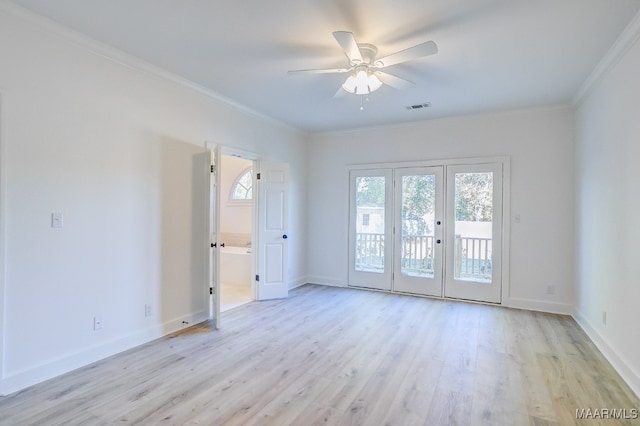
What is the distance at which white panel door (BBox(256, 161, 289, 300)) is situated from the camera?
5055 millimetres

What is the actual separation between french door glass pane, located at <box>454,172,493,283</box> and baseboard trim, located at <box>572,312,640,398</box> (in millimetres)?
1305

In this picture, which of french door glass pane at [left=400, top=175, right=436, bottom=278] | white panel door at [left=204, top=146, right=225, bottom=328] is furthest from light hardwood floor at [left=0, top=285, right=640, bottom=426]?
french door glass pane at [left=400, top=175, right=436, bottom=278]

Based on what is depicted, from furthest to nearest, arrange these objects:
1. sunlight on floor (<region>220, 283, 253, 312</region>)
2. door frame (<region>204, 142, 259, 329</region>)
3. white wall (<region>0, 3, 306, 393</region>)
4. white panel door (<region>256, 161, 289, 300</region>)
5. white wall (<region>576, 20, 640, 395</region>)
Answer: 1. white panel door (<region>256, 161, 289, 300</region>)
2. sunlight on floor (<region>220, 283, 253, 312</region>)
3. door frame (<region>204, 142, 259, 329</region>)
4. white wall (<region>576, 20, 640, 395</region>)
5. white wall (<region>0, 3, 306, 393</region>)

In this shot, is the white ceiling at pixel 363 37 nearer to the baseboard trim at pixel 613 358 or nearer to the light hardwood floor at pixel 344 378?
the baseboard trim at pixel 613 358

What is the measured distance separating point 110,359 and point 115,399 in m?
0.74

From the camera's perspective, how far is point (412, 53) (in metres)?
2.50

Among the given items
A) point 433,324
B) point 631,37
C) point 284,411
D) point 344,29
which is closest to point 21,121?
point 344,29

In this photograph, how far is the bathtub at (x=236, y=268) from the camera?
593cm

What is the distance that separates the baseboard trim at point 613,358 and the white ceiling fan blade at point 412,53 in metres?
2.91

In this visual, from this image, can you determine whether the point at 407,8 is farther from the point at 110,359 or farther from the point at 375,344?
the point at 110,359

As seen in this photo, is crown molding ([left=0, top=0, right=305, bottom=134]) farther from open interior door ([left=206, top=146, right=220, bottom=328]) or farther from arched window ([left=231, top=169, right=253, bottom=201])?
arched window ([left=231, top=169, right=253, bottom=201])

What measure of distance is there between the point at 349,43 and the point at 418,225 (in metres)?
3.59

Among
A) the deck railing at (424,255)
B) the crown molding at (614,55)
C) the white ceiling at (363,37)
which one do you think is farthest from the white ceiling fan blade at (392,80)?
the deck railing at (424,255)

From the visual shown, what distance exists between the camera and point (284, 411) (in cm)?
228
